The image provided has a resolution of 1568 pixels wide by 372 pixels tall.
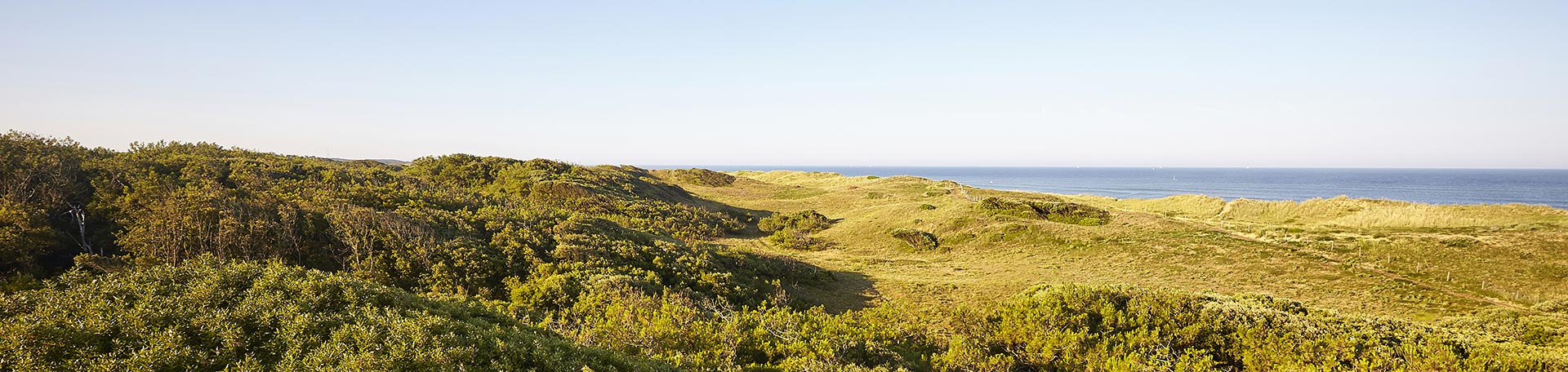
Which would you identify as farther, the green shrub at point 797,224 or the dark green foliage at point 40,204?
the green shrub at point 797,224

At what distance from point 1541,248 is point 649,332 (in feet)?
121

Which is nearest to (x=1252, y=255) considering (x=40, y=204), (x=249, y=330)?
(x=249, y=330)

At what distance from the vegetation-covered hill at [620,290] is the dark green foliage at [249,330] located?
0.12 ft

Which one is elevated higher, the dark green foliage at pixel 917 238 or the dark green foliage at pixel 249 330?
the dark green foliage at pixel 249 330

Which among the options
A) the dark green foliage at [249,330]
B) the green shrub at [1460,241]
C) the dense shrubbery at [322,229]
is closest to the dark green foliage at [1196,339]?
the dark green foliage at [249,330]

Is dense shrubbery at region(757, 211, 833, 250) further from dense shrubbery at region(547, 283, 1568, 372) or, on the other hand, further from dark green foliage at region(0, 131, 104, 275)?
dark green foliage at region(0, 131, 104, 275)

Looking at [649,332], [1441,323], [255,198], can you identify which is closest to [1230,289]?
[1441,323]

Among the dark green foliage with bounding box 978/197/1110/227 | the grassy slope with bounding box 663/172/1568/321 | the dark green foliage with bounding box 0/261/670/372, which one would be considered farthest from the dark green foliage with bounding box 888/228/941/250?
the dark green foliage with bounding box 0/261/670/372

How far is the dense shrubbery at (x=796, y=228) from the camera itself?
35.1m

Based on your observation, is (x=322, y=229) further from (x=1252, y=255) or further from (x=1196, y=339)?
(x=1252, y=255)

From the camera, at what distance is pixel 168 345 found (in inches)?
237

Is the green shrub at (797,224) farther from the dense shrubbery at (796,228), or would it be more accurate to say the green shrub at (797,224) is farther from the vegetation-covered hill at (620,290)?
the vegetation-covered hill at (620,290)

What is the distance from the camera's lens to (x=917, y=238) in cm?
3441

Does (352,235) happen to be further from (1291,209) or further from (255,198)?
(1291,209)
